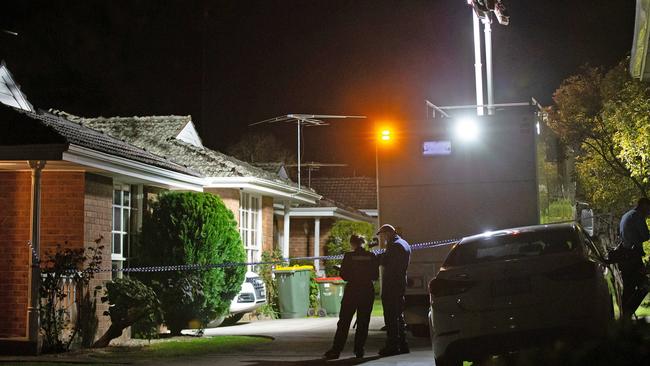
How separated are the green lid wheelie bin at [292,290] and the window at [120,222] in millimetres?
5349

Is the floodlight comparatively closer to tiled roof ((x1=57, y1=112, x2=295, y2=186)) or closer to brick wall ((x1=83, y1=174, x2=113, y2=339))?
brick wall ((x1=83, y1=174, x2=113, y2=339))

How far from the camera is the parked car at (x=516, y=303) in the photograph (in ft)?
29.4

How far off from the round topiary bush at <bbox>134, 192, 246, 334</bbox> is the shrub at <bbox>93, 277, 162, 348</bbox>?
1892mm

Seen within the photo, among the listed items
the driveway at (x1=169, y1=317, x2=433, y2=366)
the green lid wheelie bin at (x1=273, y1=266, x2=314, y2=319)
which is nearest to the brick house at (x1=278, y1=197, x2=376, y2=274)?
the green lid wheelie bin at (x1=273, y1=266, x2=314, y2=319)

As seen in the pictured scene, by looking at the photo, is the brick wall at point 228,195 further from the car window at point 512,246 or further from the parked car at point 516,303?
the parked car at point 516,303

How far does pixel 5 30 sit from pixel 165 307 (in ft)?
18.2

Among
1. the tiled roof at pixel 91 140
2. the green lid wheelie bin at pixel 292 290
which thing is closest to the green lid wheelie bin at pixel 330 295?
the green lid wheelie bin at pixel 292 290

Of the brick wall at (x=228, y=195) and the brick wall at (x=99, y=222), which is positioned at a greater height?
the brick wall at (x=228, y=195)

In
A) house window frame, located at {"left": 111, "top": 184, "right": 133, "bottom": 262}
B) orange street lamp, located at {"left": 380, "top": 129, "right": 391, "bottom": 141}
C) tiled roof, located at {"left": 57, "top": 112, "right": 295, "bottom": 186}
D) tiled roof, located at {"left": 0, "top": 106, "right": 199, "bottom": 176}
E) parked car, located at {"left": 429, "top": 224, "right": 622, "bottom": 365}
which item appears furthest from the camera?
tiled roof, located at {"left": 57, "top": 112, "right": 295, "bottom": 186}

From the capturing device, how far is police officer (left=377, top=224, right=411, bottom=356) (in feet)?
41.0

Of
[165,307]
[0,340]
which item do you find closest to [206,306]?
[165,307]

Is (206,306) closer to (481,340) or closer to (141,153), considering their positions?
(141,153)

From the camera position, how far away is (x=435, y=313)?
376 inches

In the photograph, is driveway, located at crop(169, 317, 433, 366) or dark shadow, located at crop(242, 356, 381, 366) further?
driveway, located at crop(169, 317, 433, 366)
